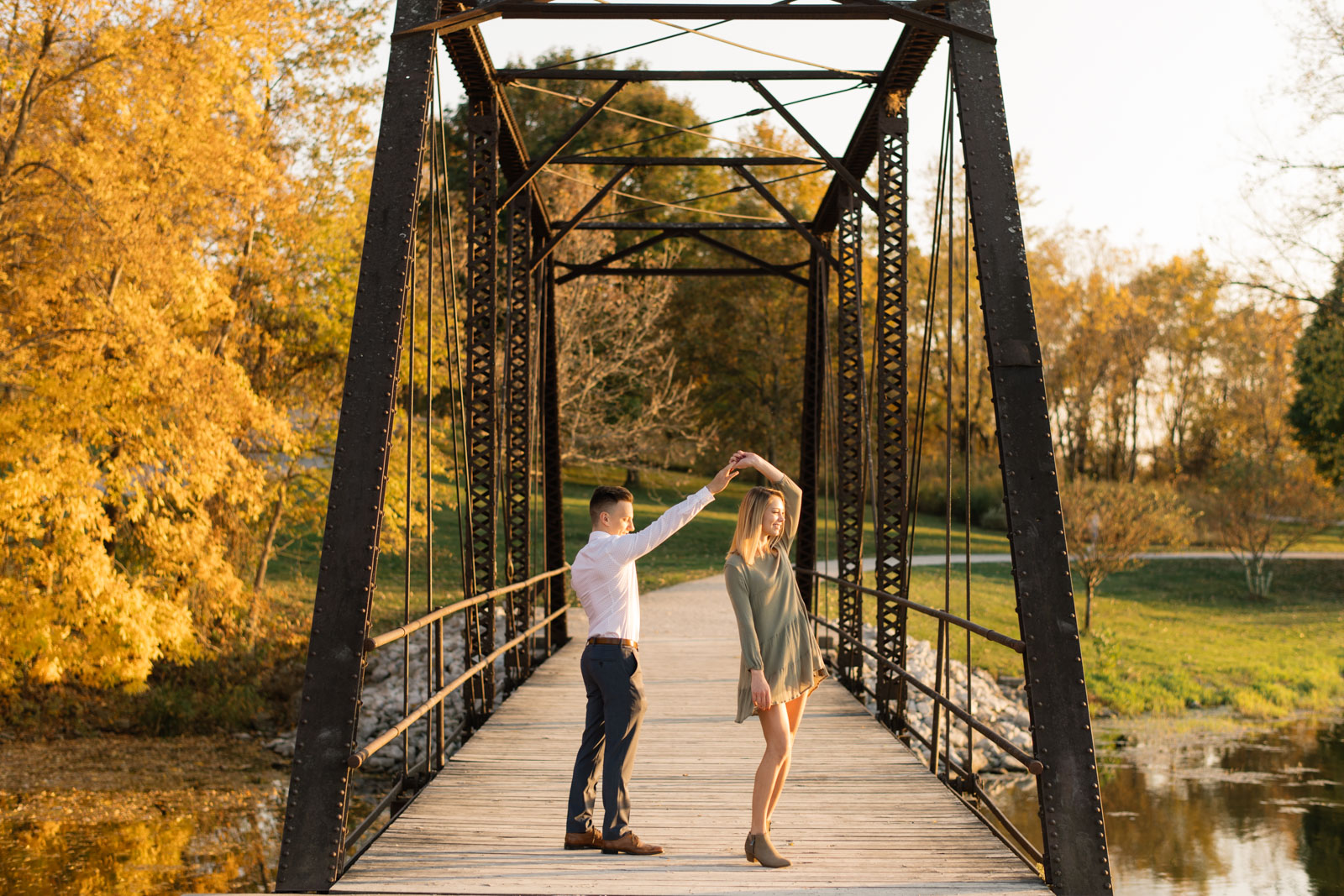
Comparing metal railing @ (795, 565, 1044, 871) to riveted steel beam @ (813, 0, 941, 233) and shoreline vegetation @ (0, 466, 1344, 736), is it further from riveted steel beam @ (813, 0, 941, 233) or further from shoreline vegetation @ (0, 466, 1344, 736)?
riveted steel beam @ (813, 0, 941, 233)

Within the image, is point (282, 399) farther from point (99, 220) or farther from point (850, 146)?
point (850, 146)

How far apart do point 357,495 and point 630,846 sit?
193 cm

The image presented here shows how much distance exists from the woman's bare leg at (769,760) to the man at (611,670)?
1.64ft

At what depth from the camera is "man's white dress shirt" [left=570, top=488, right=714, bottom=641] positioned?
4.91 m

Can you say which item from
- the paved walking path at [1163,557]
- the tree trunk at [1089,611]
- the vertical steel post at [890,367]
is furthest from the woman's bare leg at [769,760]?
the paved walking path at [1163,557]

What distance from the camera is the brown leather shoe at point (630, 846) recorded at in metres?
4.93

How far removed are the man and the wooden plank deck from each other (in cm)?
15

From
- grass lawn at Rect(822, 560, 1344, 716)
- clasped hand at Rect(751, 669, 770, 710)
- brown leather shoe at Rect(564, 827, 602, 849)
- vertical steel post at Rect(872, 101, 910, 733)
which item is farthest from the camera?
grass lawn at Rect(822, 560, 1344, 716)

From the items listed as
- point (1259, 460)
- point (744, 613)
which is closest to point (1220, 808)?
point (744, 613)

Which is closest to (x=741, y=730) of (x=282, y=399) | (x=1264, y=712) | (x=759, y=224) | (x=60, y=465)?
(x=759, y=224)

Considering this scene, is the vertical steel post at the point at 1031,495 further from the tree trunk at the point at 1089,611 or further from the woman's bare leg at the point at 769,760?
the tree trunk at the point at 1089,611

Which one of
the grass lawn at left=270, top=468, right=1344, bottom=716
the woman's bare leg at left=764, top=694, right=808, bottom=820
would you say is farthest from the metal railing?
the grass lawn at left=270, top=468, right=1344, bottom=716

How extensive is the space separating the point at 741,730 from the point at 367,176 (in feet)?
48.8

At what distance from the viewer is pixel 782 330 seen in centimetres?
3372
